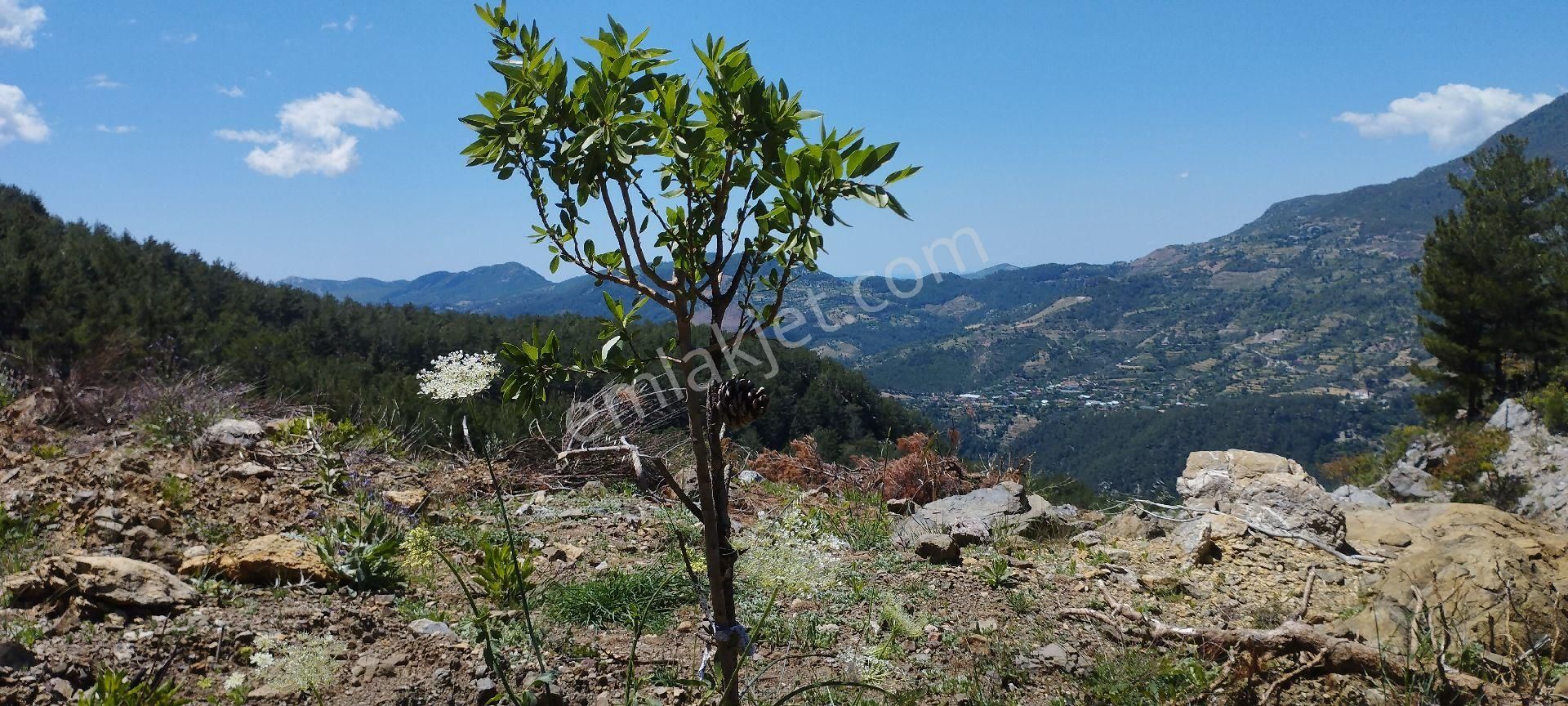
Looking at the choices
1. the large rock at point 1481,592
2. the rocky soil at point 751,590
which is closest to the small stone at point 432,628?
the rocky soil at point 751,590

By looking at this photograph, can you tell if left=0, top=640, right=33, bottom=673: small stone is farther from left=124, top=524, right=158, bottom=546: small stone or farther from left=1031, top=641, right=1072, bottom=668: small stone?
left=1031, top=641, right=1072, bottom=668: small stone

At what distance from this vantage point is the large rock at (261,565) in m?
3.14

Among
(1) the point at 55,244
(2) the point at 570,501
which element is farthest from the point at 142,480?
(1) the point at 55,244

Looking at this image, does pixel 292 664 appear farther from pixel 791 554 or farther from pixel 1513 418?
pixel 1513 418

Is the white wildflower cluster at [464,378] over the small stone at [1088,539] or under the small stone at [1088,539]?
over

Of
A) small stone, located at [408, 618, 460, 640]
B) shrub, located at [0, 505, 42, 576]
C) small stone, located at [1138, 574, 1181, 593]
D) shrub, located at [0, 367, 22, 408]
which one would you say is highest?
shrub, located at [0, 367, 22, 408]

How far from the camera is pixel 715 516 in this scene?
5.53 feet

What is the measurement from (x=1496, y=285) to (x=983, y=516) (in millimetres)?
25341

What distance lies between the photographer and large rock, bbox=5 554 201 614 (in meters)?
2.69

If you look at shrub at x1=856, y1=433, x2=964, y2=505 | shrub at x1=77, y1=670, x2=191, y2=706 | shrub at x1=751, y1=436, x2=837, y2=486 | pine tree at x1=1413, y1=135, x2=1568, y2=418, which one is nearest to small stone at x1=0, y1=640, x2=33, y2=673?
shrub at x1=77, y1=670, x2=191, y2=706

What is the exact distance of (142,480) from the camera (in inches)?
162

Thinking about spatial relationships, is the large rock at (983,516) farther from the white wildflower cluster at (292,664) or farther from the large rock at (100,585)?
the large rock at (100,585)

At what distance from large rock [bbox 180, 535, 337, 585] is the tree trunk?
2.26m

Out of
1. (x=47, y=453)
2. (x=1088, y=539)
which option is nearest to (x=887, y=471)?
(x=1088, y=539)
